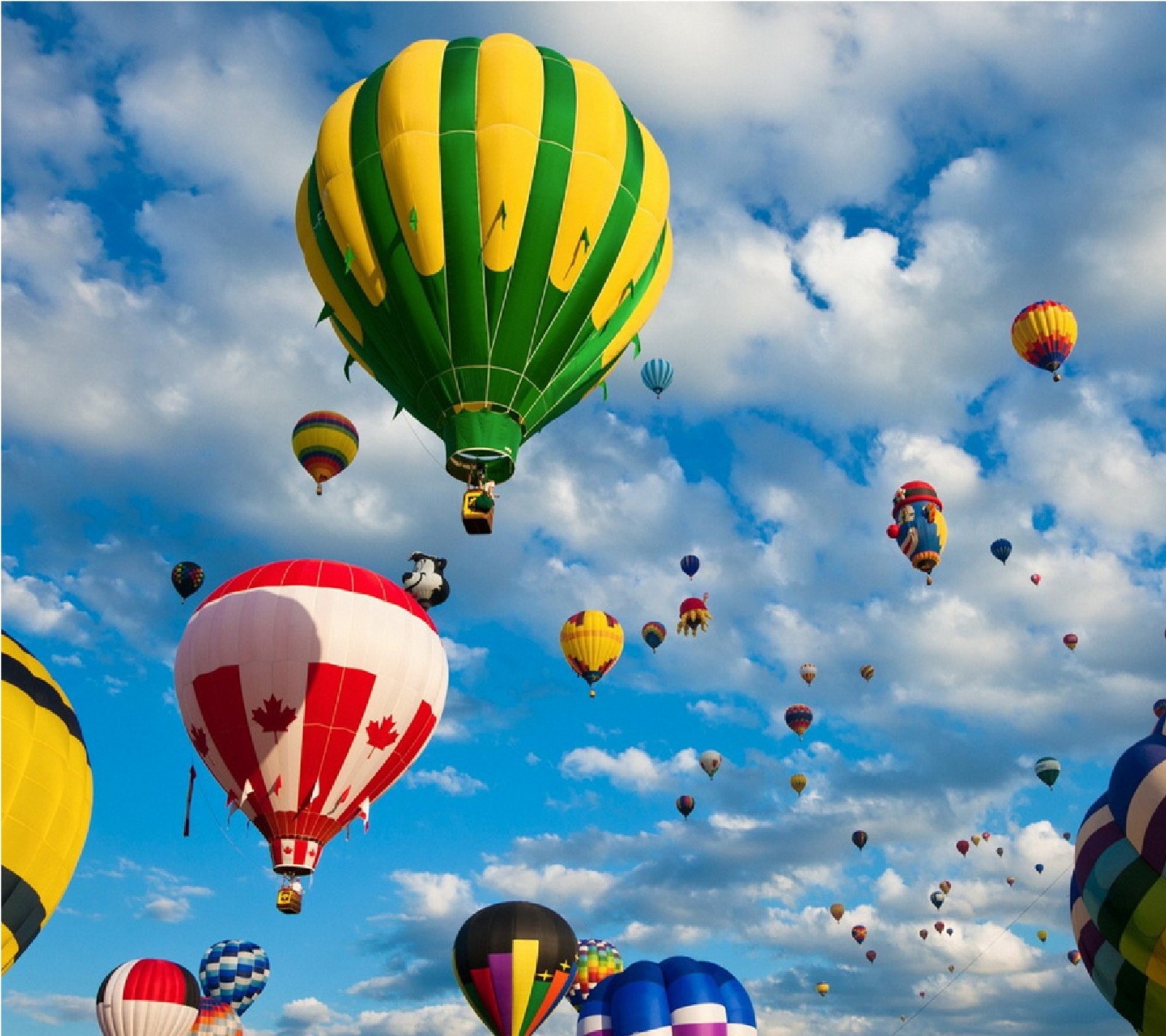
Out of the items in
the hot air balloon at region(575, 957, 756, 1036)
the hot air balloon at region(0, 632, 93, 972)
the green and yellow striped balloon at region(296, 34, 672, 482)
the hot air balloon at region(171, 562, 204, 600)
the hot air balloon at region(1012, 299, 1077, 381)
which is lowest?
the hot air balloon at region(575, 957, 756, 1036)

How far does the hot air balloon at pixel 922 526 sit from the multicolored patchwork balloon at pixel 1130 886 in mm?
16465

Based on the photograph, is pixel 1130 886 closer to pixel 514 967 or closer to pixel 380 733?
pixel 380 733

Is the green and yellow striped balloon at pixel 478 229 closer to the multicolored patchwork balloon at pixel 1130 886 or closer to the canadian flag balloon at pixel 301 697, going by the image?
the canadian flag balloon at pixel 301 697

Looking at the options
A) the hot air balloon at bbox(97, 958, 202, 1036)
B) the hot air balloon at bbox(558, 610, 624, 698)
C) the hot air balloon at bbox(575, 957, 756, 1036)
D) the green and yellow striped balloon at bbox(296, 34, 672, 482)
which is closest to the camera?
the green and yellow striped balloon at bbox(296, 34, 672, 482)

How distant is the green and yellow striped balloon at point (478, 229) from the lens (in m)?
15.5

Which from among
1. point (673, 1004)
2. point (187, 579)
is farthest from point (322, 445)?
point (673, 1004)

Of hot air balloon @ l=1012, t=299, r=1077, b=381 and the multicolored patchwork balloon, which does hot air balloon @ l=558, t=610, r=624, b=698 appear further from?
the multicolored patchwork balloon

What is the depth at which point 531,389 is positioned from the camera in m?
16.0

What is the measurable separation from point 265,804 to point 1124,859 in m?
13.0

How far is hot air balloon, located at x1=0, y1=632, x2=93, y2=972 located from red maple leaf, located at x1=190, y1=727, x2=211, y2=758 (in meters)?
5.44

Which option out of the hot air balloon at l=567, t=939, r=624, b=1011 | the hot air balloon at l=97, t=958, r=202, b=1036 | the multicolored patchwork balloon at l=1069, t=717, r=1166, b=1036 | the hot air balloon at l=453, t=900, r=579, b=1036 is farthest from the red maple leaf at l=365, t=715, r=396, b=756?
the hot air balloon at l=567, t=939, r=624, b=1011

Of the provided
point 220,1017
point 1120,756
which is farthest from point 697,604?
point 1120,756

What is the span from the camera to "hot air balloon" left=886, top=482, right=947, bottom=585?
3472cm

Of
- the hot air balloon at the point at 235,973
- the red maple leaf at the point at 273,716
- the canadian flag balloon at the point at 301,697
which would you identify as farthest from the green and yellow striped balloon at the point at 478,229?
the hot air balloon at the point at 235,973
